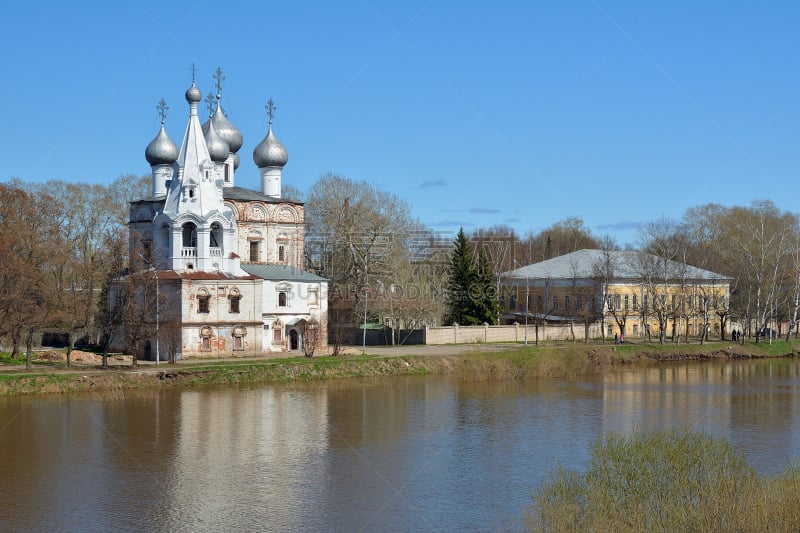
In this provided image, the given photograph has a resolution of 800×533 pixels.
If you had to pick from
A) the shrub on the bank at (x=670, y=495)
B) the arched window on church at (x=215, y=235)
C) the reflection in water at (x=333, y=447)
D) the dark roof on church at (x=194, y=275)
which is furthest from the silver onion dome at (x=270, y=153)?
the shrub on the bank at (x=670, y=495)

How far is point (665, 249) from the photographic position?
53.6 meters

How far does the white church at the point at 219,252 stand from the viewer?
39688 millimetres

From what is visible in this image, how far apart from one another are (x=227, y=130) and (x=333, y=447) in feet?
89.6

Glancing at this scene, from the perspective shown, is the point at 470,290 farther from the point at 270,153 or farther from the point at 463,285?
the point at 270,153

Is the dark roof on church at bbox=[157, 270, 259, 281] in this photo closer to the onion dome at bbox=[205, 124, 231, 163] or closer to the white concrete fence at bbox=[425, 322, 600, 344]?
→ the onion dome at bbox=[205, 124, 231, 163]

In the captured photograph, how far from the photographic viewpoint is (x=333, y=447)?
23.9m

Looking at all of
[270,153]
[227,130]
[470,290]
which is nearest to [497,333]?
[470,290]

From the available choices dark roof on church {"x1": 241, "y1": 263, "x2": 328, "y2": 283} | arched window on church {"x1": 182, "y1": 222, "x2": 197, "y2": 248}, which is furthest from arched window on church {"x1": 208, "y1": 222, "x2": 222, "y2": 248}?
dark roof on church {"x1": 241, "y1": 263, "x2": 328, "y2": 283}

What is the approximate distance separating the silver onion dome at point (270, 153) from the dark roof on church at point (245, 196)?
169cm

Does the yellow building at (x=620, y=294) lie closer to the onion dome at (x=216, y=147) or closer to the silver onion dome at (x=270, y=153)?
the silver onion dome at (x=270, y=153)

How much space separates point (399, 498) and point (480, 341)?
31408mm

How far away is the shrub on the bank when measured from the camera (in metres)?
13.7

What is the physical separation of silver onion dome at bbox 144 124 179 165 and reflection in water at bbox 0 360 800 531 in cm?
1537

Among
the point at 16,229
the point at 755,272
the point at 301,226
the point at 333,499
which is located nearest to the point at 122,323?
the point at 16,229
